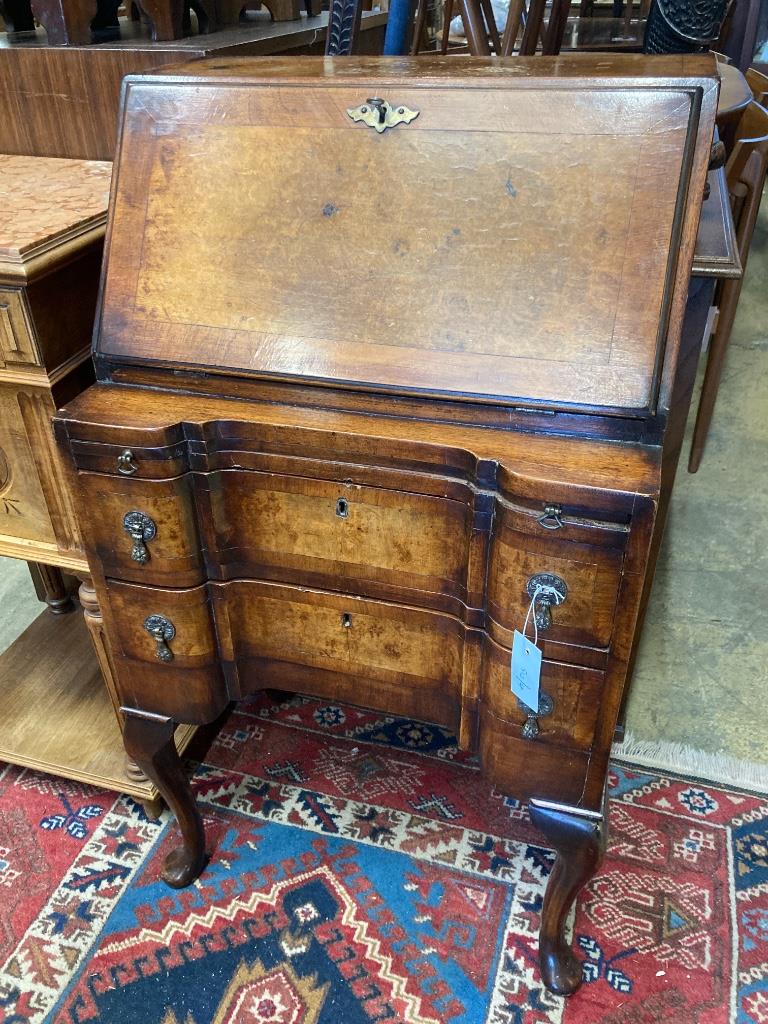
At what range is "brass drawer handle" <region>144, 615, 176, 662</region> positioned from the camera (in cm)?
115

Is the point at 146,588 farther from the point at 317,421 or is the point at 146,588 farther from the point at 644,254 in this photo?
the point at 644,254

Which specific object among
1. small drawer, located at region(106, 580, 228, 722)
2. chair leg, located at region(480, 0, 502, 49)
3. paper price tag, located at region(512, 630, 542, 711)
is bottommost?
small drawer, located at region(106, 580, 228, 722)

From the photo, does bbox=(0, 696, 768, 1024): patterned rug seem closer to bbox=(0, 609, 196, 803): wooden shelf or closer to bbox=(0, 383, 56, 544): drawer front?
bbox=(0, 609, 196, 803): wooden shelf

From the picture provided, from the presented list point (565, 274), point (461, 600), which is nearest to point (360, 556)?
point (461, 600)

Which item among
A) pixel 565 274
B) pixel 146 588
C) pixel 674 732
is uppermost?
pixel 565 274

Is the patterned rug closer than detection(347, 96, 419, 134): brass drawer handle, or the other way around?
detection(347, 96, 419, 134): brass drawer handle

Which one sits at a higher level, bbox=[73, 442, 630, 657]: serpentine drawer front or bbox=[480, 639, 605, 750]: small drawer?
bbox=[73, 442, 630, 657]: serpentine drawer front

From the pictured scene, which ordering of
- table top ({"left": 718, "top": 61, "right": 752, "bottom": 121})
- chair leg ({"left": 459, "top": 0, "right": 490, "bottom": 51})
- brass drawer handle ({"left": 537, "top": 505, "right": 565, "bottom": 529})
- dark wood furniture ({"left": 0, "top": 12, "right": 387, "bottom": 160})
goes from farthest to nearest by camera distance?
chair leg ({"left": 459, "top": 0, "right": 490, "bottom": 51}) → dark wood furniture ({"left": 0, "top": 12, "right": 387, "bottom": 160}) → table top ({"left": 718, "top": 61, "right": 752, "bottom": 121}) → brass drawer handle ({"left": 537, "top": 505, "right": 565, "bottom": 529})

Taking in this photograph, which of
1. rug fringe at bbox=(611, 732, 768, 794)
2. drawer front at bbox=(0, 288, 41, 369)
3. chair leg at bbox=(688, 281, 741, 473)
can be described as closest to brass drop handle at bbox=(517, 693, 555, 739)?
rug fringe at bbox=(611, 732, 768, 794)

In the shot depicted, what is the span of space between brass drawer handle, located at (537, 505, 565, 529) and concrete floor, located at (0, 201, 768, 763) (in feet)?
3.43

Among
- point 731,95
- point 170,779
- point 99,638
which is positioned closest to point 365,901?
point 170,779

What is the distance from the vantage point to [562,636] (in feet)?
3.19

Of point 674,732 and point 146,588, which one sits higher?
point 146,588

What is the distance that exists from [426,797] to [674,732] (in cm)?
57
